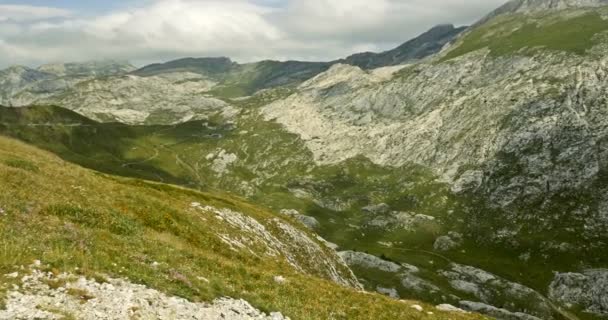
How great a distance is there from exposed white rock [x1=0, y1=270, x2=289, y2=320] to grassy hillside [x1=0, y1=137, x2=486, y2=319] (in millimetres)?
722

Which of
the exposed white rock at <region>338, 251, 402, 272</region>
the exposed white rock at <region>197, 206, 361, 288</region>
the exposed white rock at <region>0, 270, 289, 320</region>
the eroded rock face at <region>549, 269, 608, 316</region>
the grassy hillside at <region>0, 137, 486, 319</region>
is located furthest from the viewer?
the exposed white rock at <region>338, 251, 402, 272</region>

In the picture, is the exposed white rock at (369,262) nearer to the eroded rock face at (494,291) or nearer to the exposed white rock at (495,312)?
the eroded rock face at (494,291)

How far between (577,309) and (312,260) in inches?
5674

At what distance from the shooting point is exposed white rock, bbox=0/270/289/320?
1703 centimetres

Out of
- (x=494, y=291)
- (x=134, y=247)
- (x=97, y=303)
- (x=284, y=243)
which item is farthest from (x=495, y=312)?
(x=97, y=303)

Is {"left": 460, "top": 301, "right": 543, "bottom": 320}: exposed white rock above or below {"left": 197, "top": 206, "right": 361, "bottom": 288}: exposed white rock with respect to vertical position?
below

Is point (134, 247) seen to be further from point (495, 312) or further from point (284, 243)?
point (495, 312)

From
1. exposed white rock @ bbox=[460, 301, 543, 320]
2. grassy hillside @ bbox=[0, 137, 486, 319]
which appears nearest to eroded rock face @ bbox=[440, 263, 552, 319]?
exposed white rock @ bbox=[460, 301, 543, 320]

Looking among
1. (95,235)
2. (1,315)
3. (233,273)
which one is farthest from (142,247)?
(1,315)

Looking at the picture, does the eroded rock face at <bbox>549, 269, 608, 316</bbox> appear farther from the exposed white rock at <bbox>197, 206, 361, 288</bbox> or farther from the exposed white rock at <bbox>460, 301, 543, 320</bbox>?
the exposed white rock at <bbox>197, 206, 361, 288</bbox>

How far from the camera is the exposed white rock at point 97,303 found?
17030 mm

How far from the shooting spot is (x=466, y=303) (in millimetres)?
154750

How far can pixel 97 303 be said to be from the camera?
1873 cm

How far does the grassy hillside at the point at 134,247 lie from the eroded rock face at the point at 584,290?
15640cm
